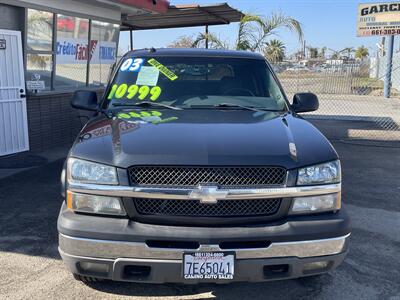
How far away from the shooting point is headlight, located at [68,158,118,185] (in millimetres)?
2973

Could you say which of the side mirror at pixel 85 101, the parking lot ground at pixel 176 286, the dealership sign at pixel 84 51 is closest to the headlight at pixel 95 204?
the parking lot ground at pixel 176 286

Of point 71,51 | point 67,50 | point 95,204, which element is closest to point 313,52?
point 71,51

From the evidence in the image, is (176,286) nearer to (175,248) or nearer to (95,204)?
(175,248)

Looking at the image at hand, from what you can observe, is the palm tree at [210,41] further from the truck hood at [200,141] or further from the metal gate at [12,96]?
the truck hood at [200,141]

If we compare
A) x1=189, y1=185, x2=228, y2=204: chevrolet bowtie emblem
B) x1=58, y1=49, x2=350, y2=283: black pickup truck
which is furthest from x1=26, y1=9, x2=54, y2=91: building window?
x1=189, y1=185, x2=228, y2=204: chevrolet bowtie emblem

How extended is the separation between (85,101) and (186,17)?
983cm

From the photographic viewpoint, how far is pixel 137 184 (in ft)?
9.67

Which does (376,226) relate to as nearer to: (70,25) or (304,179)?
(304,179)

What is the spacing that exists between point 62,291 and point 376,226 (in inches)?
133

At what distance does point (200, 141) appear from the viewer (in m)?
3.16

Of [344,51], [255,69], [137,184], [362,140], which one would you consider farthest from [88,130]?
[344,51]

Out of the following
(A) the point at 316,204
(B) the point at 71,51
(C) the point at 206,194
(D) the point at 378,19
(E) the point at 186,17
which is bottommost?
(A) the point at 316,204

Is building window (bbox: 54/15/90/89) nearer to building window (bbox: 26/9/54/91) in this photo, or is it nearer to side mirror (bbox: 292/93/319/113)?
building window (bbox: 26/9/54/91)

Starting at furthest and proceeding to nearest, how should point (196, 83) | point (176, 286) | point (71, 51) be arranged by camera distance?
point (71, 51) → point (196, 83) → point (176, 286)
